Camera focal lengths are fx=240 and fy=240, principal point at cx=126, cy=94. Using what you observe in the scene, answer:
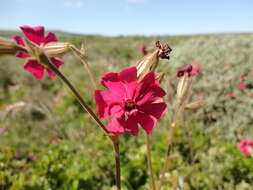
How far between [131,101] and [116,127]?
0.15 meters

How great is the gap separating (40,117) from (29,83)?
2.77 m

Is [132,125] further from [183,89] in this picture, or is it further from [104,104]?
[183,89]

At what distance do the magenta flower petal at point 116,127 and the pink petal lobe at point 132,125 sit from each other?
32 mm

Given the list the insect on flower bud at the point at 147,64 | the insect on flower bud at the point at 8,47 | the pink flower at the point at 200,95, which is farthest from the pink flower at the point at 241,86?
the insect on flower bud at the point at 8,47

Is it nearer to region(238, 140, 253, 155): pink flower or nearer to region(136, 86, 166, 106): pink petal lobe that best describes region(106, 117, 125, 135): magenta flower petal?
region(136, 86, 166, 106): pink petal lobe

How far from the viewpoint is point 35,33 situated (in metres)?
1.09

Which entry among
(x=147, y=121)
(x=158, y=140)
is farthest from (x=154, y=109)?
(x=158, y=140)

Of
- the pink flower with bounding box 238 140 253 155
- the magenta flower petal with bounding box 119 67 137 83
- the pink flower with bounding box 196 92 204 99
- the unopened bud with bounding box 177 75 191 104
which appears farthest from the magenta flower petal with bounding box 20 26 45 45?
the pink flower with bounding box 196 92 204 99

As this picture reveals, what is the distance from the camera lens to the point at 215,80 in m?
4.59

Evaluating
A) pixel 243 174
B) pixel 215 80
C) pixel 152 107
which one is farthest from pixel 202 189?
pixel 215 80

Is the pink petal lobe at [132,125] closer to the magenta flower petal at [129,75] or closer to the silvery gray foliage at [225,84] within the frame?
the magenta flower petal at [129,75]

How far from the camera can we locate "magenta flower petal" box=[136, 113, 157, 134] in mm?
918

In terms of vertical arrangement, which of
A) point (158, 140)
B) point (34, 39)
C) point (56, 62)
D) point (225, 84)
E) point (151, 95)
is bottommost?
point (158, 140)

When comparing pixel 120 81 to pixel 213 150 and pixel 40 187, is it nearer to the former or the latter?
→ pixel 40 187
